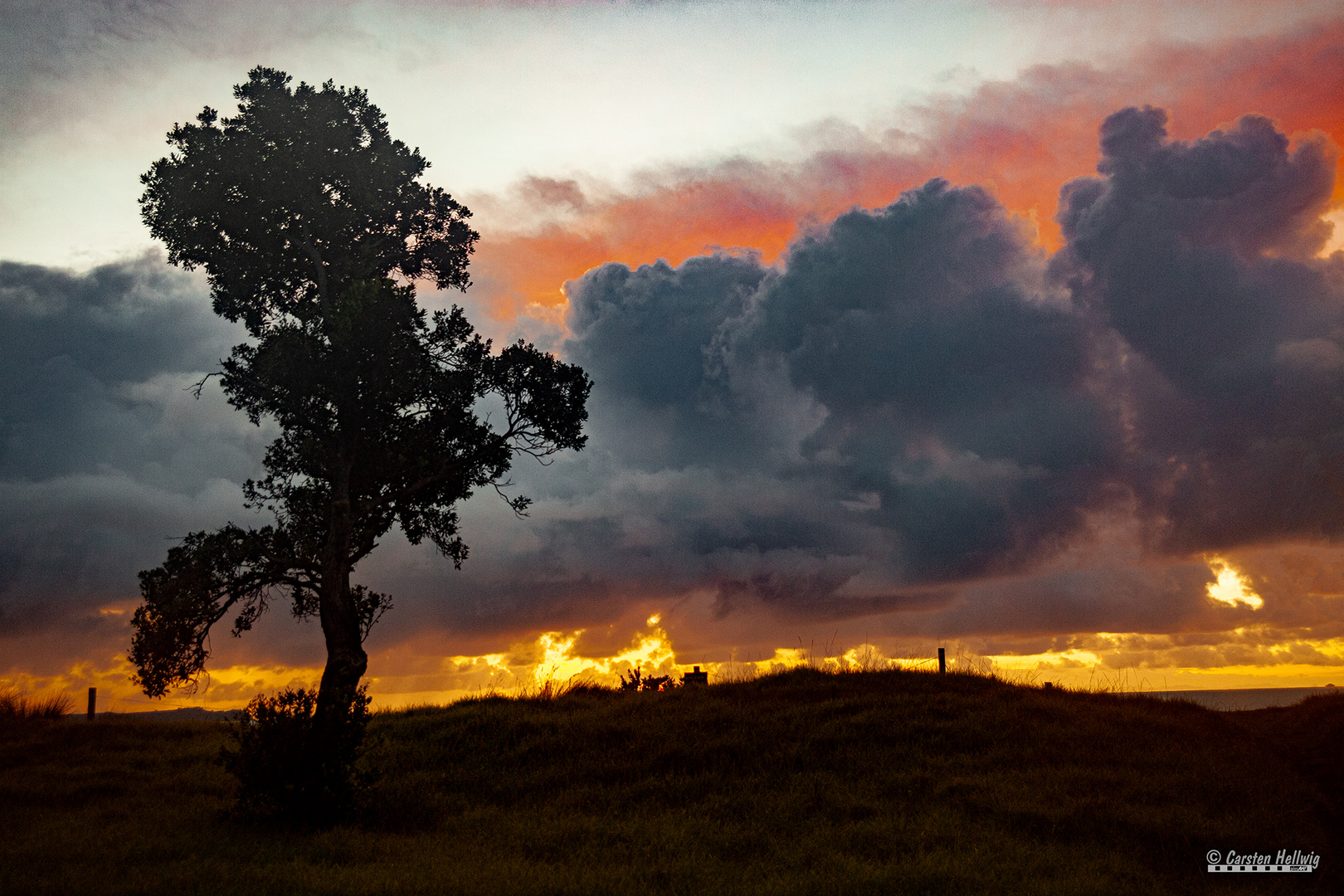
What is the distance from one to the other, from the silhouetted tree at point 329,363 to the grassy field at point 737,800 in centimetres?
466

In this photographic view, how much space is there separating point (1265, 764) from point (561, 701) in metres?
21.6

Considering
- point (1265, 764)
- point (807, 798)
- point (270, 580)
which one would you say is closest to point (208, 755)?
A: point (270, 580)

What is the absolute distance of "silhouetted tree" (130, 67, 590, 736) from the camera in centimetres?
2475

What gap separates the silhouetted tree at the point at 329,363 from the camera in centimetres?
2475

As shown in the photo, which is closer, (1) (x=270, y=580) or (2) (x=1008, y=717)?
(1) (x=270, y=580)

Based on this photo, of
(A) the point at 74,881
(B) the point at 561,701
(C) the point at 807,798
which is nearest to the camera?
(A) the point at 74,881

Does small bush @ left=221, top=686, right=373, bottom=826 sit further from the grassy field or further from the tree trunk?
the tree trunk

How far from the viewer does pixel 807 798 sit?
826 inches

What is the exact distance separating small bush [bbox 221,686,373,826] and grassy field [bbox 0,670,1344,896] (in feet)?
2.18

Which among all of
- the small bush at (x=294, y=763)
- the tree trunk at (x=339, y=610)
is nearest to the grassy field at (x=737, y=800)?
the small bush at (x=294, y=763)

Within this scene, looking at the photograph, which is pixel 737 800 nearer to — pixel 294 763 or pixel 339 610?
pixel 294 763

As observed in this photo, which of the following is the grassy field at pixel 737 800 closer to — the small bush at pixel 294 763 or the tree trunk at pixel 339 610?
the small bush at pixel 294 763

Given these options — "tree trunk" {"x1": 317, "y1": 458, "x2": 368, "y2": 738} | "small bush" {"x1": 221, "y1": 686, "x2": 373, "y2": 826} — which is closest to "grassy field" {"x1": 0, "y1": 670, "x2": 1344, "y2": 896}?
"small bush" {"x1": 221, "y1": 686, "x2": 373, "y2": 826}

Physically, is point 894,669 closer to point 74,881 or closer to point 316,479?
point 316,479
